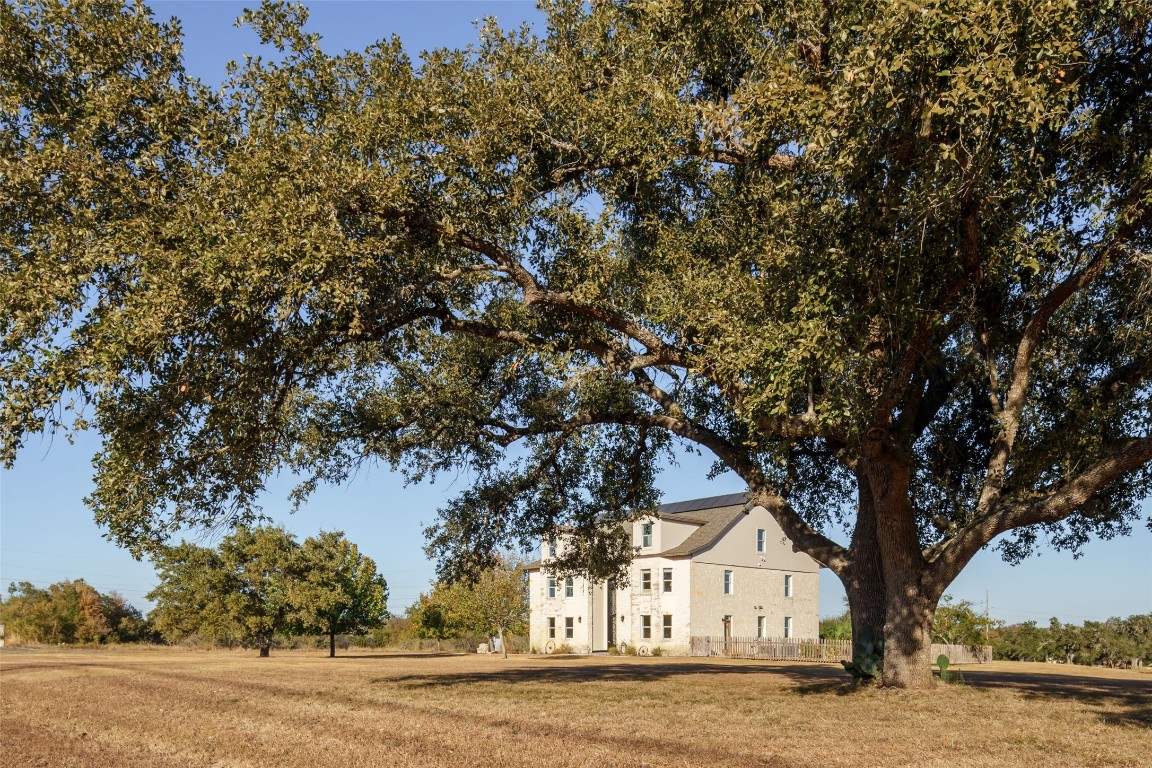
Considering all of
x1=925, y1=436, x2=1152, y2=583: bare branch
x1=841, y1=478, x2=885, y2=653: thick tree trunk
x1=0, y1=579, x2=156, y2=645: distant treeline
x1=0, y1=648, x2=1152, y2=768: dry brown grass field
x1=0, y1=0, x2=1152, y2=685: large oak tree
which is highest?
x1=0, y1=0, x2=1152, y2=685: large oak tree

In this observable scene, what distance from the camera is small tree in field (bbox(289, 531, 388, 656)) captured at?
4912 cm

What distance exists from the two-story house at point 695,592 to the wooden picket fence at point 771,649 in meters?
1.44

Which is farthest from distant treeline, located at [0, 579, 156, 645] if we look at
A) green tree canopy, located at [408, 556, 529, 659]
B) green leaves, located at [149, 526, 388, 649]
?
green tree canopy, located at [408, 556, 529, 659]

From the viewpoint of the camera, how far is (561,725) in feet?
39.9

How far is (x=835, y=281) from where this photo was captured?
12.6 metres

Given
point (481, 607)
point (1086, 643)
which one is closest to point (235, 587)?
point (481, 607)

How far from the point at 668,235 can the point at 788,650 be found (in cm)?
3476

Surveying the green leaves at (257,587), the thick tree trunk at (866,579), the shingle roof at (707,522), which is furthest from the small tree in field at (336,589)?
→ the thick tree trunk at (866,579)

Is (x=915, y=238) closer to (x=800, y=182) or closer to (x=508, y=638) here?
(x=800, y=182)

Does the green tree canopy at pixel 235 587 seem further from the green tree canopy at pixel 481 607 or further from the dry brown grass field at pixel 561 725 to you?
the dry brown grass field at pixel 561 725

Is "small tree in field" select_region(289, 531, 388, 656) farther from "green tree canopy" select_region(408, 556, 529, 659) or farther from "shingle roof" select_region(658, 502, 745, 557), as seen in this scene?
"shingle roof" select_region(658, 502, 745, 557)

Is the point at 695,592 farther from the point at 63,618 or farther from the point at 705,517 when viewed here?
the point at 63,618

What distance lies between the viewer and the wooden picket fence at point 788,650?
41.4 metres

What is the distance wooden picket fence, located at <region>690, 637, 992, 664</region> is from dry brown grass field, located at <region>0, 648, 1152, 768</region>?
888 inches
